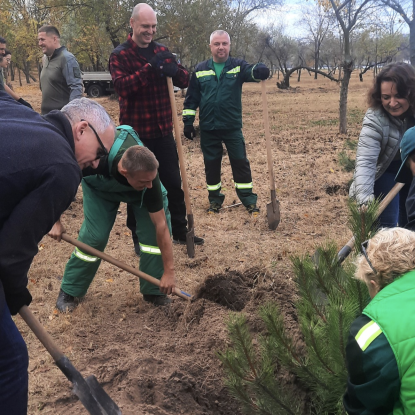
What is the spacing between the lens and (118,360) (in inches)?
119

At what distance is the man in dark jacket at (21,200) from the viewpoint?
153 cm

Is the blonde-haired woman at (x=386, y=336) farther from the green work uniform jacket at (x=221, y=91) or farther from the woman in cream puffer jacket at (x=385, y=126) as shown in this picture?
the green work uniform jacket at (x=221, y=91)

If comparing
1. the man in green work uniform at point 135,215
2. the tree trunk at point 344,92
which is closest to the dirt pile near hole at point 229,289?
the man in green work uniform at point 135,215

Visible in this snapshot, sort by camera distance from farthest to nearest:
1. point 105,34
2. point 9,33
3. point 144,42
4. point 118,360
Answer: point 9,33 → point 105,34 → point 144,42 → point 118,360

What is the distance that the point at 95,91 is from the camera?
84.2 ft

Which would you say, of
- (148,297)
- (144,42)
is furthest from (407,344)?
(144,42)

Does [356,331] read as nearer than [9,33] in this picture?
Yes

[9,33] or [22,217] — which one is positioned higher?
[9,33]

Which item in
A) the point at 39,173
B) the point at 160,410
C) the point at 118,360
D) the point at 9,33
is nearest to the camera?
the point at 39,173

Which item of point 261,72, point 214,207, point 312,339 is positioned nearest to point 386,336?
point 312,339

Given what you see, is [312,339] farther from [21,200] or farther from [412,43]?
[412,43]

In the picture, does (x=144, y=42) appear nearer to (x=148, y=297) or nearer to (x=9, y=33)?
(x=148, y=297)

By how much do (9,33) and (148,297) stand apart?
110 ft

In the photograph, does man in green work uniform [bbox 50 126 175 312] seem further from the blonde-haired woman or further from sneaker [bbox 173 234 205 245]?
the blonde-haired woman
